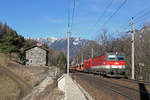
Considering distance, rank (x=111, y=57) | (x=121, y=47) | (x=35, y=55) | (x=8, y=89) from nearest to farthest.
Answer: (x=111, y=57)
(x=8, y=89)
(x=121, y=47)
(x=35, y=55)

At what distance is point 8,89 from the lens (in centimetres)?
3878

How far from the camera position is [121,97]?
444 inches

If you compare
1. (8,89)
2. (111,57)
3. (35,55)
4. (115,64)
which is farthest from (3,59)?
(115,64)

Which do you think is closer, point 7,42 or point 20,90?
point 20,90

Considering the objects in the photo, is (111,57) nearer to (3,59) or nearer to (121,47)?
(121,47)

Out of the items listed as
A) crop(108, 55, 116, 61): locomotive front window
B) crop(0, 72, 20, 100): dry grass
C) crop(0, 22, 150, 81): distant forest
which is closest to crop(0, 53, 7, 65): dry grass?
crop(0, 22, 150, 81): distant forest

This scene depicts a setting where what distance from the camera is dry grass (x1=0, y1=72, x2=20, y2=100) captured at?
1361 inches

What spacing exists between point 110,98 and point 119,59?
54.4 feet

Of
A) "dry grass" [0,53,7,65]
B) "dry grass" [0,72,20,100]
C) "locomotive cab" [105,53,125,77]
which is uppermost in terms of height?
"dry grass" [0,53,7,65]

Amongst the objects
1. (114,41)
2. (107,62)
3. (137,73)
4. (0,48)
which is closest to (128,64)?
(137,73)

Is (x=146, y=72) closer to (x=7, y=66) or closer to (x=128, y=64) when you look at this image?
(x=128, y=64)

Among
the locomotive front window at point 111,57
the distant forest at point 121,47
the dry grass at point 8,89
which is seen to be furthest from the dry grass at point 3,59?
the locomotive front window at point 111,57

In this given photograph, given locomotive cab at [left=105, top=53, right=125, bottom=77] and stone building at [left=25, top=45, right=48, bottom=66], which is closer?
locomotive cab at [left=105, top=53, right=125, bottom=77]

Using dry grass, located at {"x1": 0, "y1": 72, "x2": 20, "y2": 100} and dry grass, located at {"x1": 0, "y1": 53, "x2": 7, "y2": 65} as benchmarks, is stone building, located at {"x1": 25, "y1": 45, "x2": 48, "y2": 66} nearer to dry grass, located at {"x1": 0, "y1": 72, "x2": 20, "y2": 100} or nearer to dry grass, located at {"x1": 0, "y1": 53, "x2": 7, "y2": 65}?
dry grass, located at {"x1": 0, "y1": 53, "x2": 7, "y2": 65}
